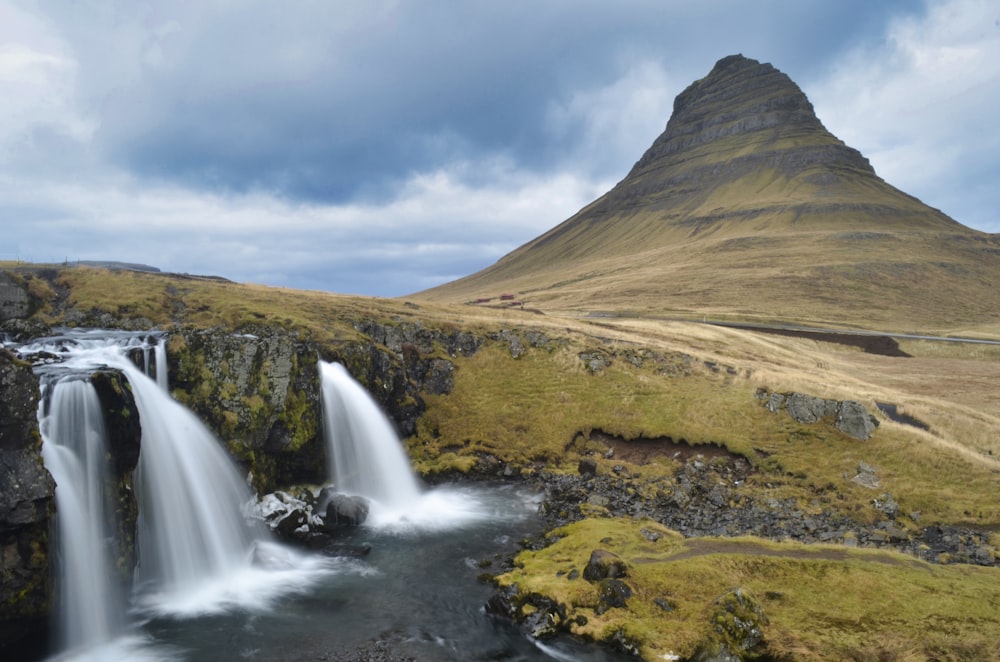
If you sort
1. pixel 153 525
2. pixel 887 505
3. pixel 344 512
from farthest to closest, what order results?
pixel 344 512 → pixel 887 505 → pixel 153 525

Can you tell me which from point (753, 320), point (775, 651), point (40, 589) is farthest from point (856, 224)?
point (40, 589)

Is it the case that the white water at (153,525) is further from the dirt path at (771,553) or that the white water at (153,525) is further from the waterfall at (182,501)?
the dirt path at (771,553)

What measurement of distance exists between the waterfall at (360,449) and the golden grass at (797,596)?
11611 mm

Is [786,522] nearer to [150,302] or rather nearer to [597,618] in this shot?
[597,618]

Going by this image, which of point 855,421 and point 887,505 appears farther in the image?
point 855,421

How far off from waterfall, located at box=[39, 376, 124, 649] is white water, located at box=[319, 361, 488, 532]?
11.8 meters

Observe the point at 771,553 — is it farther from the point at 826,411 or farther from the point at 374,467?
the point at 374,467

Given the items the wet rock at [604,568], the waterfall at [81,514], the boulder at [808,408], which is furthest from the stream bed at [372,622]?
the boulder at [808,408]

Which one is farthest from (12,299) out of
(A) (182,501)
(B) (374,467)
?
(B) (374,467)

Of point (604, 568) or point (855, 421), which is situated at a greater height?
point (855, 421)

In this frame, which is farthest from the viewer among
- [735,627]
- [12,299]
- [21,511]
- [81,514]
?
[12,299]

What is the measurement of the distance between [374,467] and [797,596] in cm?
2305

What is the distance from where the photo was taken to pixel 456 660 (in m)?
16.1

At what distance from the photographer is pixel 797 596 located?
56.6 ft
